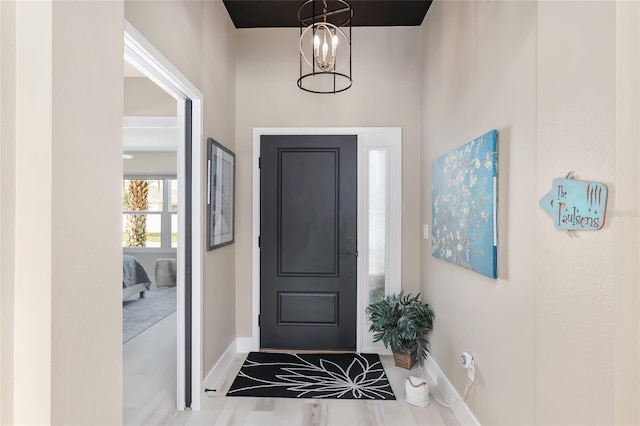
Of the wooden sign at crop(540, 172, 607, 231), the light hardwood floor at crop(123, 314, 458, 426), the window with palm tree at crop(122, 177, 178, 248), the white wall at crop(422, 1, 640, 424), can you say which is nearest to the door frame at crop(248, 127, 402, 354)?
the light hardwood floor at crop(123, 314, 458, 426)

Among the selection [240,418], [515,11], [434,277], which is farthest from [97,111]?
[434,277]

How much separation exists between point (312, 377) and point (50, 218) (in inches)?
98.2

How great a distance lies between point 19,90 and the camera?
78 centimetres

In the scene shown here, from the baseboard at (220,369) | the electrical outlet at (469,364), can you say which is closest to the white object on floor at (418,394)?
the electrical outlet at (469,364)

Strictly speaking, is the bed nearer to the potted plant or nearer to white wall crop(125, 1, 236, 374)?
white wall crop(125, 1, 236, 374)

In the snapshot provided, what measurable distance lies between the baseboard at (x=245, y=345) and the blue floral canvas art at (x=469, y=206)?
6.19ft

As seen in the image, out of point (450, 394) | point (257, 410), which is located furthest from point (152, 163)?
point (450, 394)

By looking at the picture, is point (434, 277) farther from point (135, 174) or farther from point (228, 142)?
point (135, 174)

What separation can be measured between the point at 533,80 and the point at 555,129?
35cm

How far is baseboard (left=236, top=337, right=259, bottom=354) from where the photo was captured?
3.41m

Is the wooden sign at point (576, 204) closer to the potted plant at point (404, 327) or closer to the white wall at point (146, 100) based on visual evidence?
the potted plant at point (404, 327)

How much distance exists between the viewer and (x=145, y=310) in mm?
4707

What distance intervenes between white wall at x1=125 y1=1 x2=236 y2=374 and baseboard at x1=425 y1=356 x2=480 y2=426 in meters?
1.68

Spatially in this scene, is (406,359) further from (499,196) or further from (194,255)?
(194,255)
